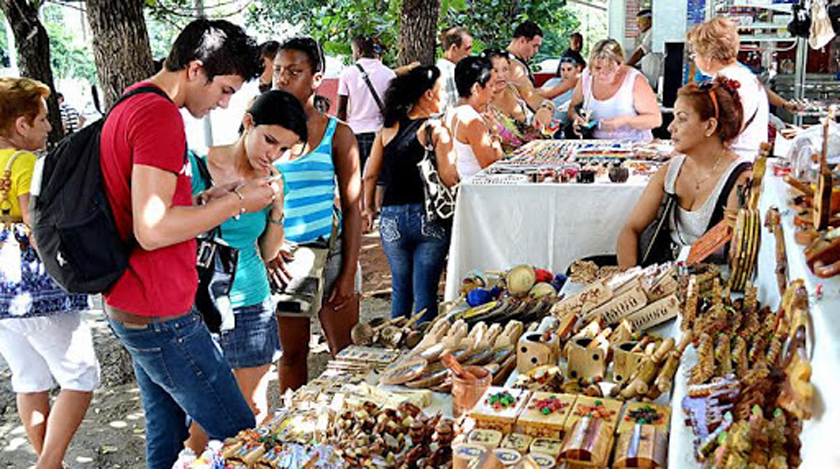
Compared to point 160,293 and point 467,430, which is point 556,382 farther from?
point 160,293

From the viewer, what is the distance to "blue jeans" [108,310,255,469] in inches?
88.9

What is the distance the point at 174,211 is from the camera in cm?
214

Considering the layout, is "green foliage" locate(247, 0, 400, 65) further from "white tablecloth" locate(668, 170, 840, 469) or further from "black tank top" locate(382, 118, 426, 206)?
"white tablecloth" locate(668, 170, 840, 469)

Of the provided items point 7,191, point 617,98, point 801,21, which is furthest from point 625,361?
point 617,98

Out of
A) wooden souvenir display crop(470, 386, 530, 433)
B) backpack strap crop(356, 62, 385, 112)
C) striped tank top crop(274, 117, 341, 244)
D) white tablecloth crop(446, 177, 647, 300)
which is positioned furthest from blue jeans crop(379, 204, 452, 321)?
backpack strap crop(356, 62, 385, 112)

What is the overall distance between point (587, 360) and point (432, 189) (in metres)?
1.87

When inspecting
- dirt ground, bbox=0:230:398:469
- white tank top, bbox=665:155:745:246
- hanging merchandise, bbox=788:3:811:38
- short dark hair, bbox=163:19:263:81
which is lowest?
dirt ground, bbox=0:230:398:469

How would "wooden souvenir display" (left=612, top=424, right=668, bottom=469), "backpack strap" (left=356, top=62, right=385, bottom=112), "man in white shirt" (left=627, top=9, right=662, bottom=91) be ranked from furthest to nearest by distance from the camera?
"man in white shirt" (left=627, top=9, right=662, bottom=91), "backpack strap" (left=356, top=62, right=385, bottom=112), "wooden souvenir display" (left=612, top=424, right=668, bottom=469)

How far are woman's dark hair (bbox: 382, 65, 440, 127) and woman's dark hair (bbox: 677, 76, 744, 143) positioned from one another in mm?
1264

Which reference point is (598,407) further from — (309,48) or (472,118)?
(472,118)

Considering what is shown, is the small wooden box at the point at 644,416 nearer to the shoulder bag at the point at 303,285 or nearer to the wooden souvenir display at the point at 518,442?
the wooden souvenir display at the point at 518,442

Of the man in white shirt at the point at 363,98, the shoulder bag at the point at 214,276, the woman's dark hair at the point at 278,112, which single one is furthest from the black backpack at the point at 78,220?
the man in white shirt at the point at 363,98

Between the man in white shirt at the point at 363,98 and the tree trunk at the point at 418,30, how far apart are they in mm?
346

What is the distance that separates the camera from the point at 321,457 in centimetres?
208
